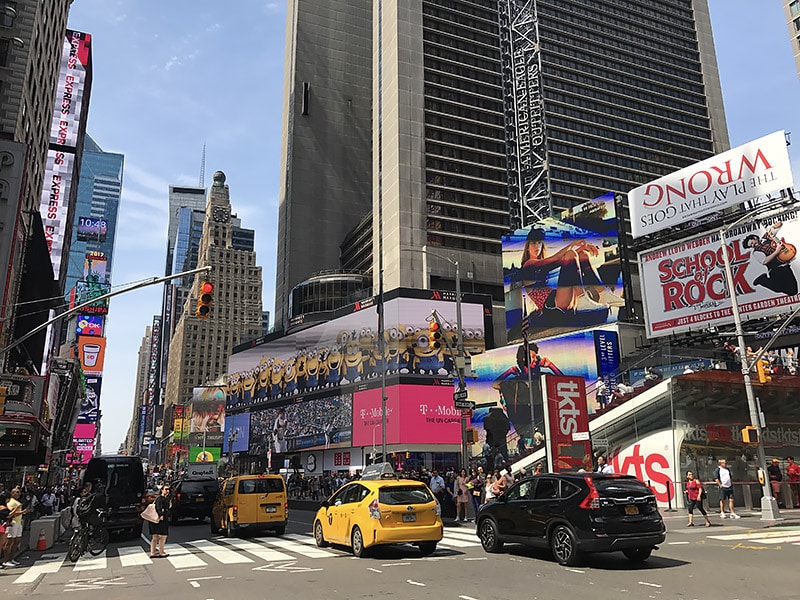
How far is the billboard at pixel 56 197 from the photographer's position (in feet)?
210

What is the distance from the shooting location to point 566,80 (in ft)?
379

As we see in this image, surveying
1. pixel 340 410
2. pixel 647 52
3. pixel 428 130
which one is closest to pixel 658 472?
pixel 340 410

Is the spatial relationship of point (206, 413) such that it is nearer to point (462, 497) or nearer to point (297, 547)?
point (462, 497)

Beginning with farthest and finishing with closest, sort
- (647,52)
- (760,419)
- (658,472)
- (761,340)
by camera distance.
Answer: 1. (647,52)
2. (761,340)
3. (658,472)
4. (760,419)

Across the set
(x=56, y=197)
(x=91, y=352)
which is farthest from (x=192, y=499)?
(x=91, y=352)

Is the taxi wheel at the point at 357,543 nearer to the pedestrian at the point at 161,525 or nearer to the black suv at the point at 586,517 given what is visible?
the black suv at the point at 586,517

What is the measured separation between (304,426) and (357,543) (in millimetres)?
71268

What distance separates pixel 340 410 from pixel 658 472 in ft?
179

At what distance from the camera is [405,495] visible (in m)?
13.4

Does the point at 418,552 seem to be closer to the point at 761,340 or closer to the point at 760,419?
the point at 760,419

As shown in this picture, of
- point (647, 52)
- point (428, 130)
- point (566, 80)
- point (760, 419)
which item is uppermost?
point (647, 52)

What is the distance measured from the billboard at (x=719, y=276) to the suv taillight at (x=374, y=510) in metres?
28.3

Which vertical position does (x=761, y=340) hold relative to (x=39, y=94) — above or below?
below

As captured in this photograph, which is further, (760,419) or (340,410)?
(340,410)
